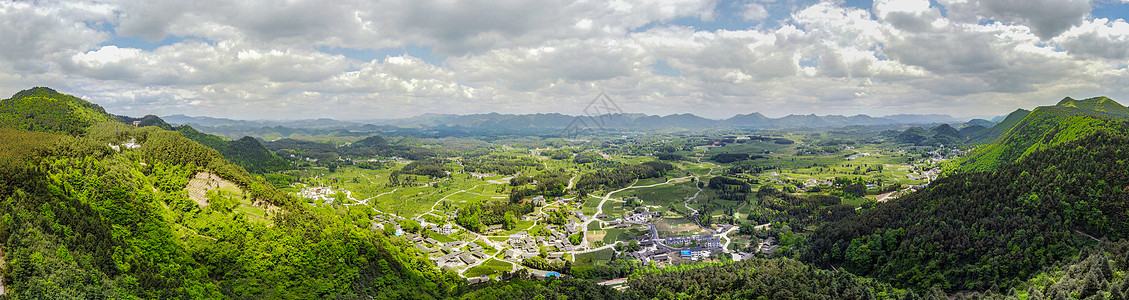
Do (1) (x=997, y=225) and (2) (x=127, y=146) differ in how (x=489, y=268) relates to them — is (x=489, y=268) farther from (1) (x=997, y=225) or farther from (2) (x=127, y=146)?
(1) (x=997, y=225)

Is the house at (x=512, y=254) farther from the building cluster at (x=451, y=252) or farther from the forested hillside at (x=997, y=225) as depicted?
the forested hillside at (x=997, y=225)

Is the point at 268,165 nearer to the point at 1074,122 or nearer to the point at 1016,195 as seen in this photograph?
the point at 1016,195

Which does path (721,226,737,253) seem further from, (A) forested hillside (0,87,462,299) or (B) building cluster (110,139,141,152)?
(B) building cluster (110,139,141,152)

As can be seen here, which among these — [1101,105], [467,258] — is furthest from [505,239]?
[1101,105]

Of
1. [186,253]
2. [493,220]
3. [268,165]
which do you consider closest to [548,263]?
[493,220]

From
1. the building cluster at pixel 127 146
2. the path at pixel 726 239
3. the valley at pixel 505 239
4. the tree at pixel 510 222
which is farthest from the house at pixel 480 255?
the building cluster at pixel 127 146

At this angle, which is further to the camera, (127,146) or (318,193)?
(318,193)

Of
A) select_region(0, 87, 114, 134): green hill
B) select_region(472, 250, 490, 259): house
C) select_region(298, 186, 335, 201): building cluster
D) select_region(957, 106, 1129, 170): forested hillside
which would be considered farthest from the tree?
select_region(957, 106, 1129, 170): forested hillside
